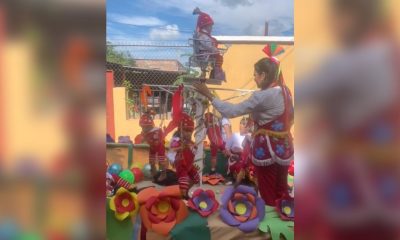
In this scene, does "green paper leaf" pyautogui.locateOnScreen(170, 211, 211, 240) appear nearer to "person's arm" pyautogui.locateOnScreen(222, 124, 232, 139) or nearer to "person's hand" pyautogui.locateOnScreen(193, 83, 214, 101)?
"person's hand" pyautogui.locateOnScreen(193, 83, 214, 101)

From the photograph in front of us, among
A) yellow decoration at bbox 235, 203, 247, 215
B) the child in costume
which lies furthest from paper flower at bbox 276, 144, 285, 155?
the child in costume

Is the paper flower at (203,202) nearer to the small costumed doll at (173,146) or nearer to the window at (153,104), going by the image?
the small costumed doll at (173,146)

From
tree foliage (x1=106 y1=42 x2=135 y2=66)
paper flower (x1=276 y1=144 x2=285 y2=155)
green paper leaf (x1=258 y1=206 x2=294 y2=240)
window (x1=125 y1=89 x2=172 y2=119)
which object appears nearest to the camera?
green paper leaf (x1=258 y1=206 x2=294 y2=240)

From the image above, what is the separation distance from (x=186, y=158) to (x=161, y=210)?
1.17 ft

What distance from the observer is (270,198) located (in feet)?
6.04

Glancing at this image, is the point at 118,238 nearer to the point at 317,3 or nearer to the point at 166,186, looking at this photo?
the point at 166,186

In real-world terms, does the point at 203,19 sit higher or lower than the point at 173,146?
higher

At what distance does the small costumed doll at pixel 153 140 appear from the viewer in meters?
2.22

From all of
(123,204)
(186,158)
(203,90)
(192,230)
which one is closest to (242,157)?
(186,158)

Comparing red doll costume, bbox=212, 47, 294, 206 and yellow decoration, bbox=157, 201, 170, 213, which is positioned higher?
red doll costume, bbox=212, 47, 294, 206

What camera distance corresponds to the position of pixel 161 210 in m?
1.73

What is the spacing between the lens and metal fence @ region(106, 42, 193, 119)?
2.22 metres

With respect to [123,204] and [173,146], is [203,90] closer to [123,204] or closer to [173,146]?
[173,146]

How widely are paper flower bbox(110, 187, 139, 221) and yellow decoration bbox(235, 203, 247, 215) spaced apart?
407 mm
